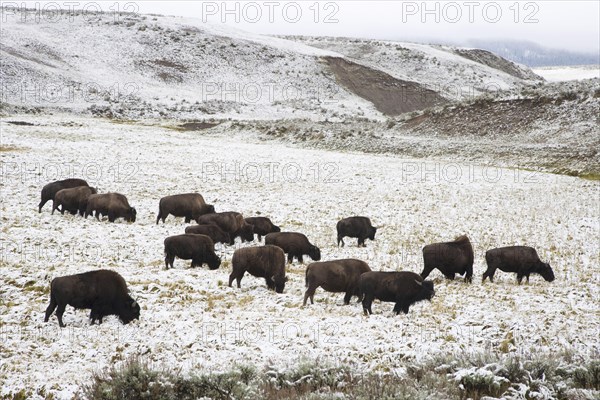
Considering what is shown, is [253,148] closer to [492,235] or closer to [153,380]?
[492,235]

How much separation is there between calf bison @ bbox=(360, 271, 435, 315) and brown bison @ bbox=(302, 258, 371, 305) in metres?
0.63

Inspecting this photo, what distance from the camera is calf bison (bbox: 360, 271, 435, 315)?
11.7 m

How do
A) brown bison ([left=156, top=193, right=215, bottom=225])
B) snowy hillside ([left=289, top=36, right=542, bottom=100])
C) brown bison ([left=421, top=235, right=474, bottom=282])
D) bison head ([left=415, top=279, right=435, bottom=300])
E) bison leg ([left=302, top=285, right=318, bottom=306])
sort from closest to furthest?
1. bison head ([left=415, top=279, right=435, bottom=300])
2. bison leg ([left=302, top=285, right=318, bottom=306])
3. brown bison ([left=421, top=235, right=474, bottom=282])
4. brown bison ([left=156, top=193, right=215, bottom=225])
5. snowy hillside ([left=289, top=36, right=542, bottom=100])

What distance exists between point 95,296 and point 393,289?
6379mm

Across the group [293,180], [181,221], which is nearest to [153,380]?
[181,221]

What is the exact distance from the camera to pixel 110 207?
20.2 m

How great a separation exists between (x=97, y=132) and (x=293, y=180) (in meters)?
24.1

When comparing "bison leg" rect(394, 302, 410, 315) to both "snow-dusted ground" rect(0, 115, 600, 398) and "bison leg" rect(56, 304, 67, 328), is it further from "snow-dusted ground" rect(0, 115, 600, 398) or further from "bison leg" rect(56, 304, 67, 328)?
"bison leg" rect(56, 304, 67, 328)

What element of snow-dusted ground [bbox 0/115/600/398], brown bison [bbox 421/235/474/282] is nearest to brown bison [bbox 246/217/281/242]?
snow-dusted ground [bbox 0/115/600/398]

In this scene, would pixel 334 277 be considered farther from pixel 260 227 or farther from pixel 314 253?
pixel 260 227

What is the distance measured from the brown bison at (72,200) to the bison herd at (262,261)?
4 cm

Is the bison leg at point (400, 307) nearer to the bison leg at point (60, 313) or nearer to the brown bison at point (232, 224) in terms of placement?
the bison leg at point (60, 313)

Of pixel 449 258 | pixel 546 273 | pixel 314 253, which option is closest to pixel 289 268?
pixel 314 253

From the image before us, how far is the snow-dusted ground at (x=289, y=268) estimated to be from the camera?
31.3 feet
